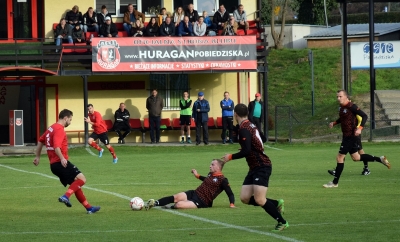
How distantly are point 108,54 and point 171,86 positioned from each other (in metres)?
4.39

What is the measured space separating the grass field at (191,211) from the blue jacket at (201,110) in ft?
24.9

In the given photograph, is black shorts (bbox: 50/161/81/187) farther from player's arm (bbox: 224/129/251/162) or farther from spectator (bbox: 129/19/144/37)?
spectator (bbox: 129/19/144/37)

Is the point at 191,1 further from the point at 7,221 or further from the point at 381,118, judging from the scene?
the point at 7,221

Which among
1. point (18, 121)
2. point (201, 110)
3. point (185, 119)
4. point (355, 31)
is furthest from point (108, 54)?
point (355, 31)

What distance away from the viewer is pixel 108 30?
36.2 meters

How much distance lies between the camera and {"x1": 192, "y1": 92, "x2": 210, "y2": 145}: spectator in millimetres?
35000

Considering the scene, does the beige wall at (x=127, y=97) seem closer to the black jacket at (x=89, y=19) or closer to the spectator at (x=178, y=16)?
the black jacket at (x=89, y=19)

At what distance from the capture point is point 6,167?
26547 mm

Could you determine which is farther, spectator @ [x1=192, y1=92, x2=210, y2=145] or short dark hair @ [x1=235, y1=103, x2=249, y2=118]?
spectator @ [x1=192, y1=92, x2=210, y2=145]

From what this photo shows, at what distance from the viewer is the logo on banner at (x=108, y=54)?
35.6 m

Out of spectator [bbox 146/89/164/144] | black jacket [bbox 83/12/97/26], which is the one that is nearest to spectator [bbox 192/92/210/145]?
spectator [bbox 146/89/164/144]

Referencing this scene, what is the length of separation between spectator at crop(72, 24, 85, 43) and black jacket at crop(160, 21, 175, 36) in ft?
10.6

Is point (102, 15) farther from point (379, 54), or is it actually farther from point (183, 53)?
point (379, 54)

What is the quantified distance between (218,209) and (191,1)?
25.5 m
